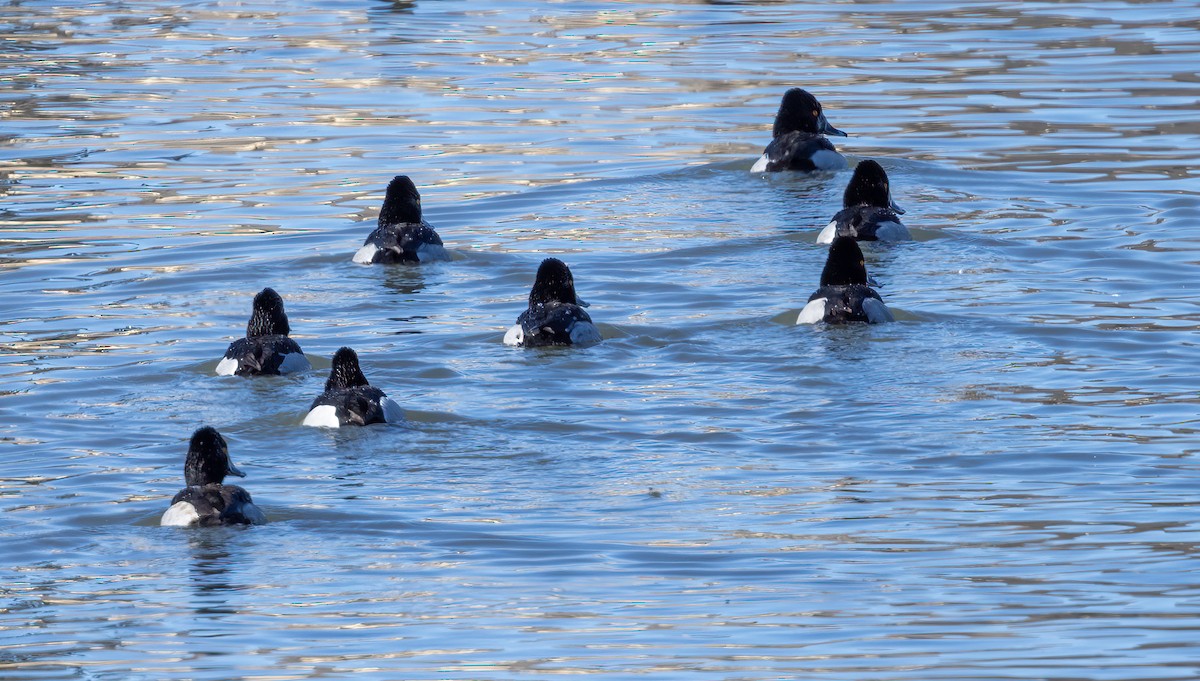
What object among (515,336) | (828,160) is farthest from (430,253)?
(828,160)

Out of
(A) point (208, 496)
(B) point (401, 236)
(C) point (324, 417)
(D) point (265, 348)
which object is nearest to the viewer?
(A) point (208, 496)

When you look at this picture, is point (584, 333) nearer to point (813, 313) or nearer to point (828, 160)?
point (813, 313)

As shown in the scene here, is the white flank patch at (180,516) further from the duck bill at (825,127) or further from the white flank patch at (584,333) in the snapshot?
the duck bill at (825,127)

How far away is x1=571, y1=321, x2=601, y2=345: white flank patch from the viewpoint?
15055 millimetres

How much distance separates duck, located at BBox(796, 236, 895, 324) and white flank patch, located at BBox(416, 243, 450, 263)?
12.7 feet

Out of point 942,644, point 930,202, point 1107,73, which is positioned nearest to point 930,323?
point 930,202

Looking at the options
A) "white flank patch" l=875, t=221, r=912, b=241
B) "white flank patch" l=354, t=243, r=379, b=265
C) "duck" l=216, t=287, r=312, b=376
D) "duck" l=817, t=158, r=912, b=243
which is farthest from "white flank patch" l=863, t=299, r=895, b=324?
"white flank patch" l=354, t=243, r=379, b=265

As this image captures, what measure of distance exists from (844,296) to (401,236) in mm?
4422

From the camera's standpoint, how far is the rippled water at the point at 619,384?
30.8 feet

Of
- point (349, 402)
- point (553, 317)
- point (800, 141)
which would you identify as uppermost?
point (800, 141)

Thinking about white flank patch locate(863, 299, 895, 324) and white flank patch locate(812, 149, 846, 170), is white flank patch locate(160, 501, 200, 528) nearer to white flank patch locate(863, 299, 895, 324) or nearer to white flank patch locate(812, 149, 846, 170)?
white flank patch locate(863, 299, 895, 324)

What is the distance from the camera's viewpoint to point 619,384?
14094mm

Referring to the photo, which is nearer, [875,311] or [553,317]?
[553,317]

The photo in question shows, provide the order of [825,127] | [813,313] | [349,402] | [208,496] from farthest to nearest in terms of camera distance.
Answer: [825,127], [813,313], [349,402], [208,496]
